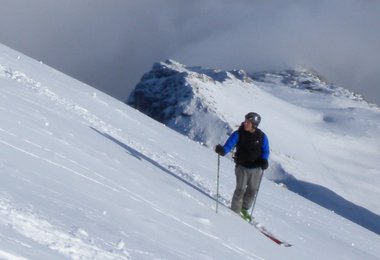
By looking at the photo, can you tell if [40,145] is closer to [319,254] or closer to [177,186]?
[177,186]

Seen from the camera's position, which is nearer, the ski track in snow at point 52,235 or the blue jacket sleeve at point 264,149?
the ski track in snow at point 52,235

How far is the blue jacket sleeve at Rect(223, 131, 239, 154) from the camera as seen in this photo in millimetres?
14195

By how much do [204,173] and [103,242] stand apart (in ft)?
37.6

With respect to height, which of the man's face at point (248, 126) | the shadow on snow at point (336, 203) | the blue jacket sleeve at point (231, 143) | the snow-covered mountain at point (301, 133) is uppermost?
the snow-covered mountain at point (301, 133)

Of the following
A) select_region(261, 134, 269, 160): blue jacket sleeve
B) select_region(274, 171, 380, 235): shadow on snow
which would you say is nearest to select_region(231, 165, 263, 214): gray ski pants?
select_region(261, 134, 269, 160): blue jacket sleeve

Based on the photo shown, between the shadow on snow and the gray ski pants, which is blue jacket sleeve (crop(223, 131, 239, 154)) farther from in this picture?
the shadow on snow

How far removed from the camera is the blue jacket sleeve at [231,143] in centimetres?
1419

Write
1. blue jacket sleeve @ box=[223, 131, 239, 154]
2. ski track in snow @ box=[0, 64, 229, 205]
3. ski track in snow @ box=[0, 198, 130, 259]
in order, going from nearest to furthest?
ski track in snow @ box=[0, 198, 130, 259]
blue jacket sleeve @ box=[223, 131, 239, 154]
ski track in snow @ box=[0, 64, 229, 205]

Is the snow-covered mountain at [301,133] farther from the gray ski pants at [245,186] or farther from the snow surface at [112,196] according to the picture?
the gray ski pants at [245,186]

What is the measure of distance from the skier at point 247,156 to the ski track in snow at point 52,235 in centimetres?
661

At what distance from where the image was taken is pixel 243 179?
14.8 meters

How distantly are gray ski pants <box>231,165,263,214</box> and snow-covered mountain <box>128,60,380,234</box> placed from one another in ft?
325

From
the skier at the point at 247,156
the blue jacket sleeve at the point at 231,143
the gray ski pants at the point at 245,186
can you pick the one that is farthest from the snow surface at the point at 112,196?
the blue jacket sleeve at the point at 231,143

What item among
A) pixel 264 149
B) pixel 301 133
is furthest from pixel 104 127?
pixel 301 133
